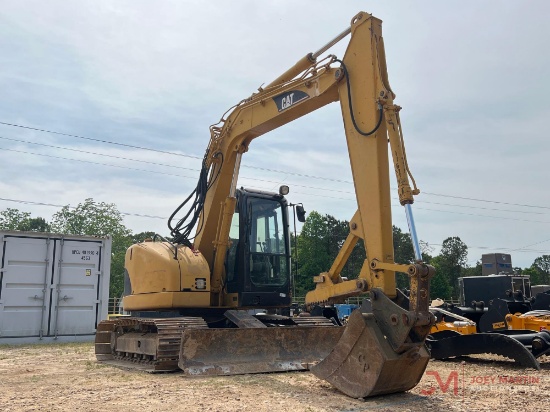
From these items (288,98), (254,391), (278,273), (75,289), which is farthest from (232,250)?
(75,289)

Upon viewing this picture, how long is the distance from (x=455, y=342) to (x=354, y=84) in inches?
163

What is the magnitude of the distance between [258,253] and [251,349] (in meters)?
1.77

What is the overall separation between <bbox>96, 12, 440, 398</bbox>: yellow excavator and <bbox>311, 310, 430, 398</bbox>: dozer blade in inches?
0.5

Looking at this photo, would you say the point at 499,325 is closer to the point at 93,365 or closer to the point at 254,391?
the point at 254,391

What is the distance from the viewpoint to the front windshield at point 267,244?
8375 millimetres

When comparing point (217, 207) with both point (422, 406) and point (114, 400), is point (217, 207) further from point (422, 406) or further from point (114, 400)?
point (422, 406)

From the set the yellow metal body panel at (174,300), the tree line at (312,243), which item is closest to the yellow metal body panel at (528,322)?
the yellow metal body panel at (174,300)

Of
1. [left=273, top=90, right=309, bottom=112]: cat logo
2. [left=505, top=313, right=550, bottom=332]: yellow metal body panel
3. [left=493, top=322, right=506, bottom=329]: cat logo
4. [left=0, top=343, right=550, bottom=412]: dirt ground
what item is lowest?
[left=0, top=343, right=550, bottom=412]: dirt ground

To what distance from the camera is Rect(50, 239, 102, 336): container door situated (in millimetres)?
12009

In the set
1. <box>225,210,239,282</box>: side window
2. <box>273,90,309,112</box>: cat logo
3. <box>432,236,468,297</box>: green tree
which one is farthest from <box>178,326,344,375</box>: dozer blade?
<box>432,236,468,297</box>: green tree

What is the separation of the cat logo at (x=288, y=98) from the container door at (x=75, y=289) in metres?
7.13

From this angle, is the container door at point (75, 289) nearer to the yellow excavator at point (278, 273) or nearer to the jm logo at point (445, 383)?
the yellow excavator at point (278, 273)

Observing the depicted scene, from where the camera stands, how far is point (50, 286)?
39.2 feet

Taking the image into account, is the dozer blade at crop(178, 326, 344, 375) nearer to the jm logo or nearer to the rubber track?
the rubber track
